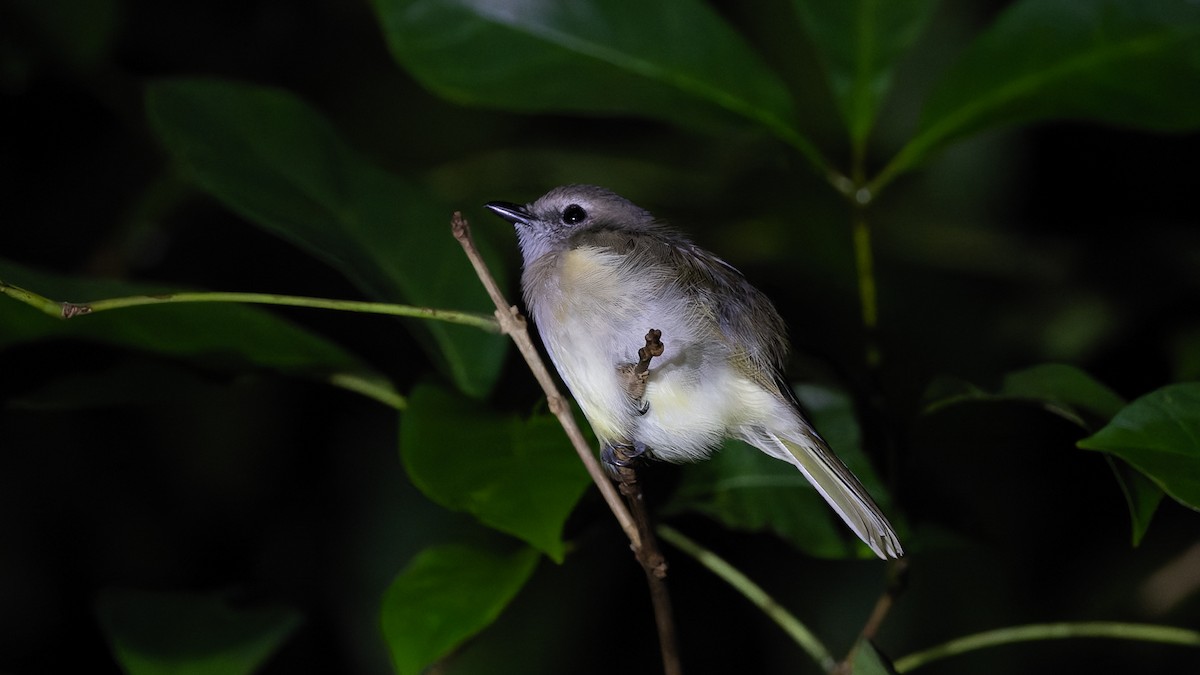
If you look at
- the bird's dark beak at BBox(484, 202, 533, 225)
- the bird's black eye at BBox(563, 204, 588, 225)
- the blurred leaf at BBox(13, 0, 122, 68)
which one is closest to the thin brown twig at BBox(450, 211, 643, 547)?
the bird's dark beak at BBox(484, 202, 533, 225)

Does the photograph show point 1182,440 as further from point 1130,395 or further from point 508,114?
point 508,114

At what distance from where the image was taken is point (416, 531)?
120 inches

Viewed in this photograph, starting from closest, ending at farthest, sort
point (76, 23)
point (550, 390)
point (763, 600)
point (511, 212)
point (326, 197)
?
point (550, 390) < point (763, 600) < point (326, 197) < point (511, 212) < point (76, 23)

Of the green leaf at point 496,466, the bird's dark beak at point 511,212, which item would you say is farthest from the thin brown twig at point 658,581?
the bird's dark beak at point 511,212

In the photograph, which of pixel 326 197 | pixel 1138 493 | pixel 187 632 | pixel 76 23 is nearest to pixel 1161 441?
pixel 1138 493

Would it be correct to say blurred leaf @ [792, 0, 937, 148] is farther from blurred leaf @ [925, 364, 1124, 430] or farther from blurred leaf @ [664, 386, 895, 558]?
blurred leaf @ [925, 364, 1124, 430]

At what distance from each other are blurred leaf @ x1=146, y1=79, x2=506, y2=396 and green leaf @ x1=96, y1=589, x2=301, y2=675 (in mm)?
684

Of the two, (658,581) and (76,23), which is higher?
(76,23)

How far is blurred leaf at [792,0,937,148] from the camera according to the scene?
7.23 ft

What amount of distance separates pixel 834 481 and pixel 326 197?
1.13 m

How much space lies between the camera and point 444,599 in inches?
65.4

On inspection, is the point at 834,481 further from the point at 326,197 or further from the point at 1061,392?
the point at 326,197

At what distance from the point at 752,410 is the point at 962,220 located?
228cm

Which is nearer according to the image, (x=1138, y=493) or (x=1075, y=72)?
(x=1138, y=493)
